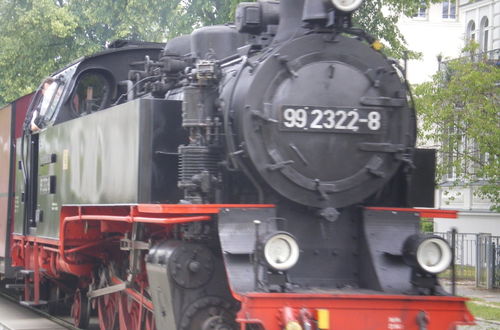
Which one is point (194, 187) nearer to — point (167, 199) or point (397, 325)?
point (167, 199)

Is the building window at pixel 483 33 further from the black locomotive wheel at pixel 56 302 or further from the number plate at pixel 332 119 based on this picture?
the number plate at pixel 332 119

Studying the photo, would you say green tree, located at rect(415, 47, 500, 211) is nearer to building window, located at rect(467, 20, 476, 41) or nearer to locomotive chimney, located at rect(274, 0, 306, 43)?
building window, located at rect(467, 20, 476, 41)

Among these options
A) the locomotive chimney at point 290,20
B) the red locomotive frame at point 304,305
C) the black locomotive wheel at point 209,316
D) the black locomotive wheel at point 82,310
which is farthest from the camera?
the black locomotive wheel at point 82,310

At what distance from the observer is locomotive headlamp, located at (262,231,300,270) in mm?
6598

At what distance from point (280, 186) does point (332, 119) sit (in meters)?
0.74

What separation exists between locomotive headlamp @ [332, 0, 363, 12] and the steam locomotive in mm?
12

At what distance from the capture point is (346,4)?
725 centimetres

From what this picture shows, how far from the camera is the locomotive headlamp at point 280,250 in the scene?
6598 millimetres

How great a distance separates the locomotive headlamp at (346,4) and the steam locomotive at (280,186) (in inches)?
0.5

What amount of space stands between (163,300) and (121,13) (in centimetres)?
1715

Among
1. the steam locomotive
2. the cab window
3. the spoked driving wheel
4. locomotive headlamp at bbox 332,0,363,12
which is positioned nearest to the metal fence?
the cab window

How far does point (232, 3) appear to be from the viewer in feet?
55.8

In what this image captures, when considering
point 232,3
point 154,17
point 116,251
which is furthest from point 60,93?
point 154,17

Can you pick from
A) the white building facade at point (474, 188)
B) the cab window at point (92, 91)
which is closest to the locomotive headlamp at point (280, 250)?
the cab window at point (92, 91)
